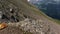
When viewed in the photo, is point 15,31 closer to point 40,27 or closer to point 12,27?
point 12,27

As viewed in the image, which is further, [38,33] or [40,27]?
[40,27]

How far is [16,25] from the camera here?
21125 millimetres

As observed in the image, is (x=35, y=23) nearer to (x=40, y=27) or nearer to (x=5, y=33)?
(x=40, y=27)

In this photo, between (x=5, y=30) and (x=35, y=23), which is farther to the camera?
(x=35, y=23)

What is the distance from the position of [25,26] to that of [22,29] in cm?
75

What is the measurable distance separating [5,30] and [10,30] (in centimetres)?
46

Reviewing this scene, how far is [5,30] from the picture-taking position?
2036cm

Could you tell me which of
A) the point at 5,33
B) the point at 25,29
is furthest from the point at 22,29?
the point at 5,33

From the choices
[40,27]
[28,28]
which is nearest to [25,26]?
[28,28]

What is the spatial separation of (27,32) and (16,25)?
1.39 metres

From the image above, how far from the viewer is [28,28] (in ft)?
68.9

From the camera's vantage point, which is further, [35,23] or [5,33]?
[35,23]

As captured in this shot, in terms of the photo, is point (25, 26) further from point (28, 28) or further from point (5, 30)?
point (5, 30)

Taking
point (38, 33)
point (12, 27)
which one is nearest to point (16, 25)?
point (12, 27)
